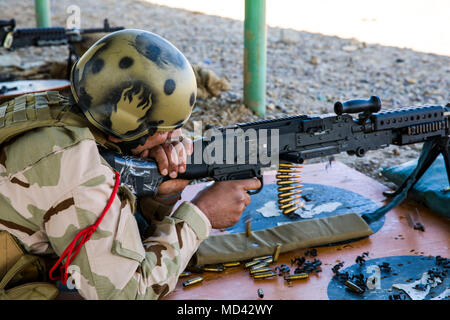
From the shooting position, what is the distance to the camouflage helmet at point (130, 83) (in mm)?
2061

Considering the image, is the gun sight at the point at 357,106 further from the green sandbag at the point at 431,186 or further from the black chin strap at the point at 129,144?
the black chin strap at the point at 129,144

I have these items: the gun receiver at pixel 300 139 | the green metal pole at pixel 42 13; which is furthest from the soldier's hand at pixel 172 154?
the green metal pole at pixel 42 13

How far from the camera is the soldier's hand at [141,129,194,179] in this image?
2.43m

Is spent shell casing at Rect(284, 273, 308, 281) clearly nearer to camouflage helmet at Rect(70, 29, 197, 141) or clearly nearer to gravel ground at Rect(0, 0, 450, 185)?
camouflage helmet at Rect(70, 29, 197, 141)

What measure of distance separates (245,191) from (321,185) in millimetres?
1412

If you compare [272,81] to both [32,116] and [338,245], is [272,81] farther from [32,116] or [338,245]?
[32,116]

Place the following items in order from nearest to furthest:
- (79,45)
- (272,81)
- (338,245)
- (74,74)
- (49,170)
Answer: (49,170), (74,74), (338,245), (79,45), (272,81)

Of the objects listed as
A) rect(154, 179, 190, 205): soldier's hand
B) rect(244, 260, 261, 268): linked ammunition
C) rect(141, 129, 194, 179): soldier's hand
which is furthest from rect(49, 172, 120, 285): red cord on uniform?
rect(244, 260, 261, 268): linked ammunition

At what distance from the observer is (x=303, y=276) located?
272 cm

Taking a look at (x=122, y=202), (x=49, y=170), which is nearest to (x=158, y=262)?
(x=122, y=202)

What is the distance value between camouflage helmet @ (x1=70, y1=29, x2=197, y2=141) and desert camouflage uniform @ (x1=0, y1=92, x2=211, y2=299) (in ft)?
0.53

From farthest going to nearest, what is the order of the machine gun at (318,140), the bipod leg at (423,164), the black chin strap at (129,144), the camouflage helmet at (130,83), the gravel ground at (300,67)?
the gravel ground at (300,67) < the bipod leg at (423,164) < the machine gun at (318,140) < the black chin strap at (129,144) < the camouflage helmet at (130,83)

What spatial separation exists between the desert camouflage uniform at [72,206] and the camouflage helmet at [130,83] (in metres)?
0.16

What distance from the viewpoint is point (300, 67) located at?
8.91 metres
